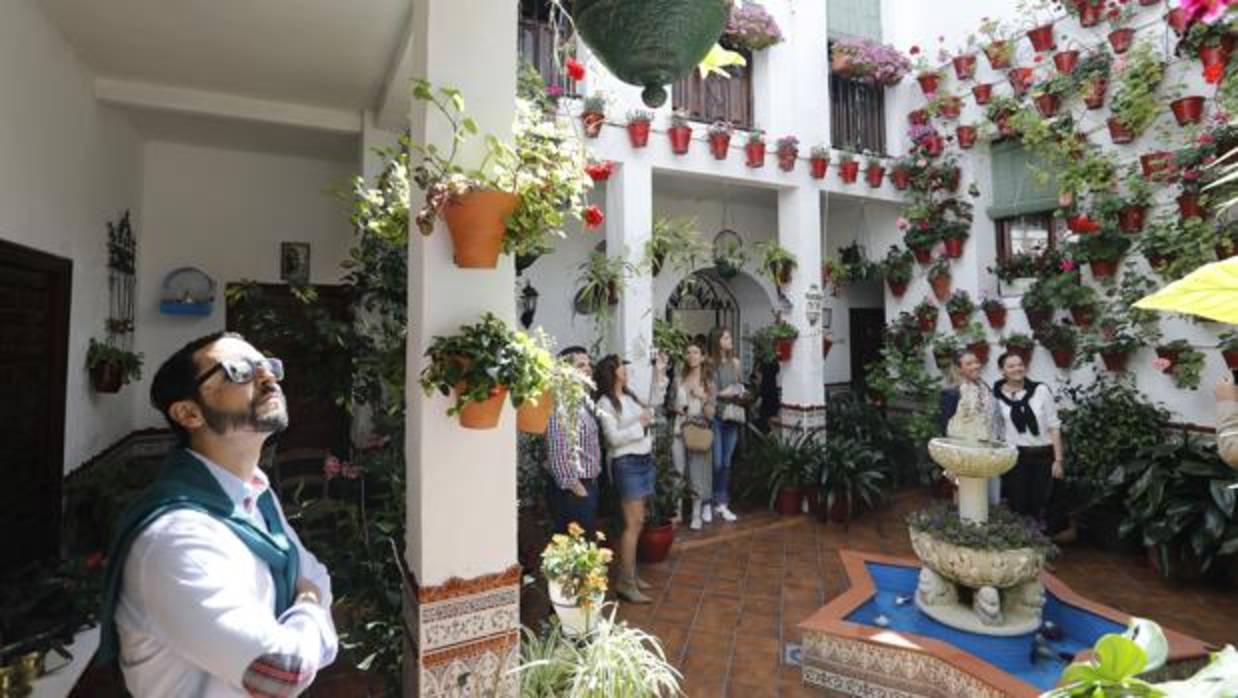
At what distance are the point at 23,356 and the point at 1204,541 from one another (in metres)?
7.69

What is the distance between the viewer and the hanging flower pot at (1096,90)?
19.2 feet

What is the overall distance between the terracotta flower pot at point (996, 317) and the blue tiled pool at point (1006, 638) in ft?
11.9

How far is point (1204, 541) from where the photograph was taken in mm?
4215

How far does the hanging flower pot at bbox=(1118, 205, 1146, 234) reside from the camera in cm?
555

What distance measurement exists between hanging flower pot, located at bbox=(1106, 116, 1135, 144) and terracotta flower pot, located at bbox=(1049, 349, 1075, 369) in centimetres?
206

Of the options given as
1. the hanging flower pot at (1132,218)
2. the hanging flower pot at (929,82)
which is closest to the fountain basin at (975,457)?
the hanging flower pot at (1132,218)

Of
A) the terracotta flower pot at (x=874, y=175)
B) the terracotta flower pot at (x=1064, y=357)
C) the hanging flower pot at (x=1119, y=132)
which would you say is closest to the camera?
the hanging flower pot at (x=1119, y=132)

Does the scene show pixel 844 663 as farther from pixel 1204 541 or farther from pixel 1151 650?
pixel 1204 541

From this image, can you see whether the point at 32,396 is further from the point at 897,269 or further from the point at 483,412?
the point at 897,269

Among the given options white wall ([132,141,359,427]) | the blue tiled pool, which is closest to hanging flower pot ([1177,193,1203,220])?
the blue tiled pool

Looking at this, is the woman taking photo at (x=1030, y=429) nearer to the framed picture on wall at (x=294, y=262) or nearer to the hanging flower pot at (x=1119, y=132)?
the hanging flower pot at (x=1119, y=132)

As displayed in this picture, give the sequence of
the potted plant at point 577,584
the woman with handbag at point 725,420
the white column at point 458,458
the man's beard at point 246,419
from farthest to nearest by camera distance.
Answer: the woman with handbag at point 725,420 < the potted plant at point 577,584 < the white column at point 458,458 < the man's beard at point 246,419

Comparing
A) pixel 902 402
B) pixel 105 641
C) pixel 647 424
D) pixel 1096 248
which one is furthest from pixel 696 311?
pixel 105 641

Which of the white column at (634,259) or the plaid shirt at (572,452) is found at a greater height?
the white column at (634,259)
